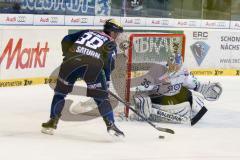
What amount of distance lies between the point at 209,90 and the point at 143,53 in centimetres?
106

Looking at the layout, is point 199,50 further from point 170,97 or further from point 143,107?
point 143,107

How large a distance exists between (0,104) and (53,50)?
246 cm

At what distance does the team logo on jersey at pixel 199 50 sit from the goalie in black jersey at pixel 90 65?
6.84 metres

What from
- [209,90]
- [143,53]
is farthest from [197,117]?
[143,53]

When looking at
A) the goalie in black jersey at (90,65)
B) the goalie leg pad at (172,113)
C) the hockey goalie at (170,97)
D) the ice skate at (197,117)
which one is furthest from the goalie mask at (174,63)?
the goalie in black jersey at (90,65)

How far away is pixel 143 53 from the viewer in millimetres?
8492

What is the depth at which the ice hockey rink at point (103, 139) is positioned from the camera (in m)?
6.12

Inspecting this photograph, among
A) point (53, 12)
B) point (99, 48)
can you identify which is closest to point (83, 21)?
point (53, 12)

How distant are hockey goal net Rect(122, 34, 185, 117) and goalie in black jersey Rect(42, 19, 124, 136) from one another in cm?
142

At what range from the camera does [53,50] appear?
36.5 ft

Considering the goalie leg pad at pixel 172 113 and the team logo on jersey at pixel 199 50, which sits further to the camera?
the team logo on jersey at pixel 199 50

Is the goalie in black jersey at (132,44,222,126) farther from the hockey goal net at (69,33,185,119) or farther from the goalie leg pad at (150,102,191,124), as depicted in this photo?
the hockey goal net at (69,33,185,119)

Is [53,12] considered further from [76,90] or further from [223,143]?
[223,143]

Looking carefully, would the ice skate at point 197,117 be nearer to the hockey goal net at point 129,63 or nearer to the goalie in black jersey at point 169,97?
the goalie in black jersey at point 169,97
